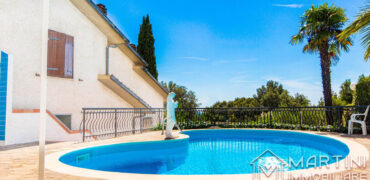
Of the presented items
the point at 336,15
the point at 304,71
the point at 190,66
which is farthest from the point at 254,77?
the point at 336,15

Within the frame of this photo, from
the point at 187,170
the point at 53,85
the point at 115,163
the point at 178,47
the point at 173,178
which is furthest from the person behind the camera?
the point at 178,47

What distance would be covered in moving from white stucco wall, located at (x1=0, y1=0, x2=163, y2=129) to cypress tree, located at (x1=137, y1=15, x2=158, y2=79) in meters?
5.12

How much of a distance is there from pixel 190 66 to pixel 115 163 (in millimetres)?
33598

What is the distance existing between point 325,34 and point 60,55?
41.4ft

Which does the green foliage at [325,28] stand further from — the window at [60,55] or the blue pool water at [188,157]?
the window at [60,55]

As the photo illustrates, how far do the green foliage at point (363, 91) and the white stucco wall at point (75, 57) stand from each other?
1167cm

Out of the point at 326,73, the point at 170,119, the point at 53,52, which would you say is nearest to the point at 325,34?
the point at 326,73

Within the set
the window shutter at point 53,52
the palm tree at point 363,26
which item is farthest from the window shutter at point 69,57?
the palm tree at point 363,26

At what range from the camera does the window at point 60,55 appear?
9.70 meters

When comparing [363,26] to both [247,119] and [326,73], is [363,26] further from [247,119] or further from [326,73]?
[247,119]

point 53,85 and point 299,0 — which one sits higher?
point 299,0

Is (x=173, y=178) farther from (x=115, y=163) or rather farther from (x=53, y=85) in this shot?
(x=53, y=85)

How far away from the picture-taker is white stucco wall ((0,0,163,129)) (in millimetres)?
8469

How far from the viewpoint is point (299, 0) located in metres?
17.7
